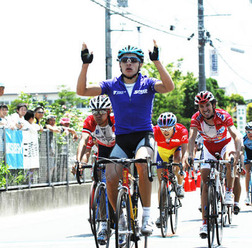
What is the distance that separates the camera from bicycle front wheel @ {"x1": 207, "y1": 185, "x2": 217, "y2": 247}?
9.43 metres

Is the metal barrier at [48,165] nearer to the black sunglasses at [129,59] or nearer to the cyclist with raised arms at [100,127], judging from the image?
the cyclist with raised arms at [100,127]

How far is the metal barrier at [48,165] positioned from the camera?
52.9 ft

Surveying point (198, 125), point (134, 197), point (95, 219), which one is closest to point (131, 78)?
point (134, 197)

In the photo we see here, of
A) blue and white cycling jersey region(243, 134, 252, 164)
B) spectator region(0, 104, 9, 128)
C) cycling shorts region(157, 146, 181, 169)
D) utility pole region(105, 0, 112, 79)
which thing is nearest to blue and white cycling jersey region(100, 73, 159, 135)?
cycling shorts region(157, 146, 181, 169)

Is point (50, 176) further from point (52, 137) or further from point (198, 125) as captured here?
point (198, 125)

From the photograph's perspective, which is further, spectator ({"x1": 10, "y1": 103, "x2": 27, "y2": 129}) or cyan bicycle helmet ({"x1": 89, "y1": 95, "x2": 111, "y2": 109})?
spectator ({"x1": 10, "y1": 103, "x2": 27, "y2": 129})

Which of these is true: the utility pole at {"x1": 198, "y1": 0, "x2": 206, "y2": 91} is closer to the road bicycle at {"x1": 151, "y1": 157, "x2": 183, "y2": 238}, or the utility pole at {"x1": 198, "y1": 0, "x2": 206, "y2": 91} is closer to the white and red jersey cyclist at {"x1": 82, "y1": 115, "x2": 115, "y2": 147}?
the road bicycle at {"x1": 151, "y1": 157, "x2": 183, "y2": 238}

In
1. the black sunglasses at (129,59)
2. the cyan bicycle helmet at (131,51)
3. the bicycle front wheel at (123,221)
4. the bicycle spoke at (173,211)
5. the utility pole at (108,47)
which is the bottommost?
the bicycle spoke at (173,211)

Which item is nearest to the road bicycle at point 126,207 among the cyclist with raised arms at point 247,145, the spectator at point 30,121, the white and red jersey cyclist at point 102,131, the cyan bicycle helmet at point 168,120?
the white and red jersey cyclist at point 102,131

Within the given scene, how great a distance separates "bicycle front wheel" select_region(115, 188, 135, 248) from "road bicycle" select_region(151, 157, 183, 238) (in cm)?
335

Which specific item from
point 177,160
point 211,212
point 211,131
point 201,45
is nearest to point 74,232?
point 177,160

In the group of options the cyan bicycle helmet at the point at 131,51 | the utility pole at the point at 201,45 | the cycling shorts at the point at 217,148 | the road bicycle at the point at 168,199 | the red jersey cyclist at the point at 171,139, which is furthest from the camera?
the utility pole at the point at 201,45

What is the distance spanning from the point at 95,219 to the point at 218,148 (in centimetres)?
391

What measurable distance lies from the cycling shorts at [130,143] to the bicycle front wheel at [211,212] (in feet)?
5.72
